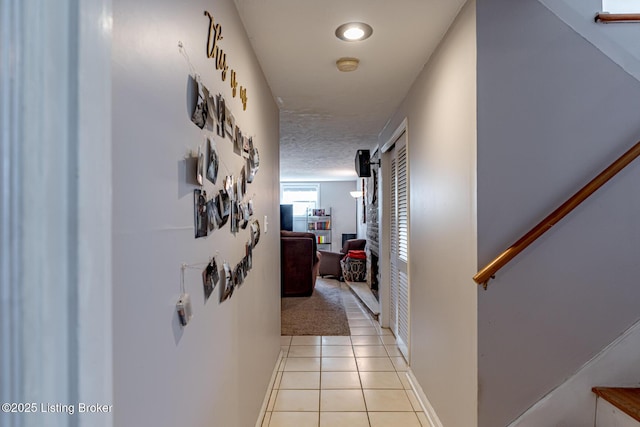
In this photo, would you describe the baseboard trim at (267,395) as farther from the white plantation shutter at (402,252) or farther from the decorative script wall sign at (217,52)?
the decorative script wall sign at (217,52)

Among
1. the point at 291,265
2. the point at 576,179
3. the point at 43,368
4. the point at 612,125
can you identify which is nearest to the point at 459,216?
the point at 576,179

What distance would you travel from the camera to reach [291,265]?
5.26 meters

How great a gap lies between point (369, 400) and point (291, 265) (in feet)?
10.0

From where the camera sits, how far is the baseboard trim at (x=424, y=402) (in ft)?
6.45

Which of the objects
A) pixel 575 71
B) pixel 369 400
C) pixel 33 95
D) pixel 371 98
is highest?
pixel 371 98

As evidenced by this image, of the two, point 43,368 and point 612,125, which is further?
point 612,125

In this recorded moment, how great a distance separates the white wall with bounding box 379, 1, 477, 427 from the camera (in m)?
1.50

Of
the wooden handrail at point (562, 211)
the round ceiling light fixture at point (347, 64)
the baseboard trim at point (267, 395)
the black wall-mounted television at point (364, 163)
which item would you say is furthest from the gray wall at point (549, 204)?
the black wall-mounted television at point (364, 163)

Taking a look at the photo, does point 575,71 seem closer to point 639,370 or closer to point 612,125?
point 612,125

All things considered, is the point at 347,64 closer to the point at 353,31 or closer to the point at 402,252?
the point at 353,31

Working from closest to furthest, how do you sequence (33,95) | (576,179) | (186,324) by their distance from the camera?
(33,95) < (186,324) < (576,179)

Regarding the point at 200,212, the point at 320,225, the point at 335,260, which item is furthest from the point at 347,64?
the point at 320,225

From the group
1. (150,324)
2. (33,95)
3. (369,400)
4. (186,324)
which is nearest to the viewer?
(33,95)

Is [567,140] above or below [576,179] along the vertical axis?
above
